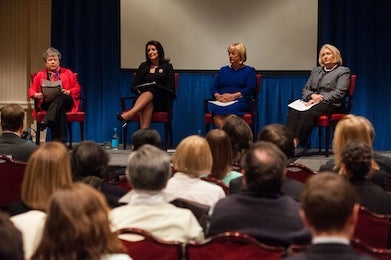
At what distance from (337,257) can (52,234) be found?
2.55 feet

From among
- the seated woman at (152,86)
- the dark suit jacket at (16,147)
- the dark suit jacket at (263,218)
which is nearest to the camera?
the dark suit jacket at (263,218)

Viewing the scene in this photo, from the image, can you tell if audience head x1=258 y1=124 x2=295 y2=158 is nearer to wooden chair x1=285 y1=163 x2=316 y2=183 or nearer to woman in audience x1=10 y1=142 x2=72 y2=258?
wooden chair x1=285 y1=163 x2=316 y2=183

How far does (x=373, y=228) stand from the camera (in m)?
2.61

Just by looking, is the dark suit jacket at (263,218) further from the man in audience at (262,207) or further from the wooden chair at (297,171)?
the wooden chair at (297,171)

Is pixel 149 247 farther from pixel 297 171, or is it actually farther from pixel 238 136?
pixel 238 136

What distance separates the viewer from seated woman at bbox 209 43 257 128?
684cm

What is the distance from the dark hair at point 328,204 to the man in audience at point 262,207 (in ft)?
1.97

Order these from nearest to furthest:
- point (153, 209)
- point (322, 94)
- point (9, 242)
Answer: point (9, 242) < point (153, 209) < point (322, 94)

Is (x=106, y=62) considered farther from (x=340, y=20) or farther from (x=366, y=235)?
(x=366, y=235)

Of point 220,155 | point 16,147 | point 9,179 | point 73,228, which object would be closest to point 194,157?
point 220,155

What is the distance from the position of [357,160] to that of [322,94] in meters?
3.84

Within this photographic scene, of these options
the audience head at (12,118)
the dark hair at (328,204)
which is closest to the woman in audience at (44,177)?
the dark hair at (328,204)

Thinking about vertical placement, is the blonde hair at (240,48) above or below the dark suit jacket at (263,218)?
above

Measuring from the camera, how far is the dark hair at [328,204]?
1671 mm
